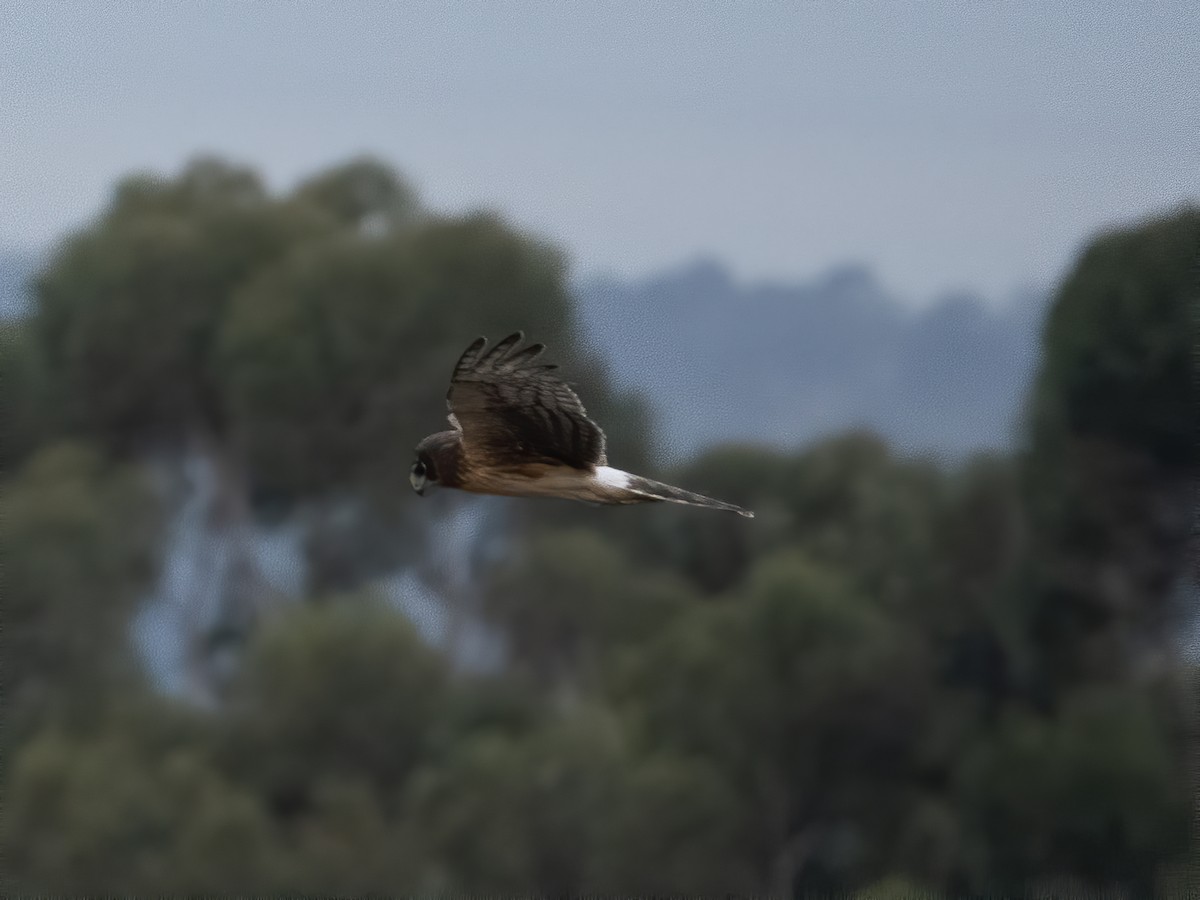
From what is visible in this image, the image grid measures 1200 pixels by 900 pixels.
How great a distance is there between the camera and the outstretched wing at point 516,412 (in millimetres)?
3801

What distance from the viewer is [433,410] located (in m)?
13.1

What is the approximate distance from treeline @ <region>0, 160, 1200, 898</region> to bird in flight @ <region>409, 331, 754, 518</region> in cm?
657

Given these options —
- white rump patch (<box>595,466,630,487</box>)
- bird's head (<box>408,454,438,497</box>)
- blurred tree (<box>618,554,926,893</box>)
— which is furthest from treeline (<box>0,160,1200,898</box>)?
white rump patch (<box>595,466,630,487</box>)

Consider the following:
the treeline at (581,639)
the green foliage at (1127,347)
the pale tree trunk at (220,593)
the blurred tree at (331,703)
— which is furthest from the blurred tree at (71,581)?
the green foliage at (1127,347)

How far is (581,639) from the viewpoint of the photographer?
12.6 metres

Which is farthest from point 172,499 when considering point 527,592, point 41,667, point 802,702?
point 802,702

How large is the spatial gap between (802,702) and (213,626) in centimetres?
436

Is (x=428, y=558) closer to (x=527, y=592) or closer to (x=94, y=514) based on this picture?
(x=527, y=592)

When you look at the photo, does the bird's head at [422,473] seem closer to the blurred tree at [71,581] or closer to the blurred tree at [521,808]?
the blurred tree at [521,808]

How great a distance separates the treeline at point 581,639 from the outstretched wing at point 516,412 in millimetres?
6678

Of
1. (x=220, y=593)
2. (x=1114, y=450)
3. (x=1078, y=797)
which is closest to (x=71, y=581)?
(x=220, y=593)

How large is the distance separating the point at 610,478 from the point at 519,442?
0.80ft

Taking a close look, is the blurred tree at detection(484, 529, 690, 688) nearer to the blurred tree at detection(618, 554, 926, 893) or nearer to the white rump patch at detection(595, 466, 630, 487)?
the blurred tree at detection(618, 554, 926, 893)

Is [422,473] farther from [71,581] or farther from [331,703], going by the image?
[71,581]
